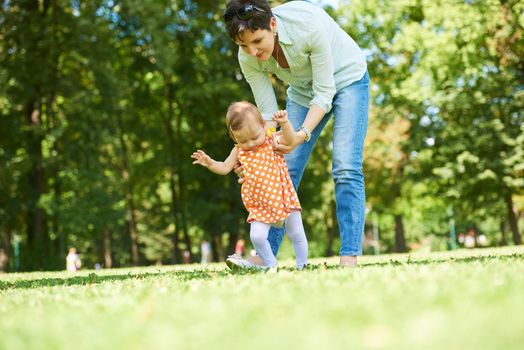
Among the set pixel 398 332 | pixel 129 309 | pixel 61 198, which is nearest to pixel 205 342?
pixel 398 332

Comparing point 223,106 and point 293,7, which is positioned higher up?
point 223,106

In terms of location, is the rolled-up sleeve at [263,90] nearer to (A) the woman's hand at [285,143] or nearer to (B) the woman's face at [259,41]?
(A) the woman's hand at [285,143]

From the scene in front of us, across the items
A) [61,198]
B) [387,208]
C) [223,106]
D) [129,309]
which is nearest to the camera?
[129,309]

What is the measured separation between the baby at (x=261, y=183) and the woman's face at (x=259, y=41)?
0.51m

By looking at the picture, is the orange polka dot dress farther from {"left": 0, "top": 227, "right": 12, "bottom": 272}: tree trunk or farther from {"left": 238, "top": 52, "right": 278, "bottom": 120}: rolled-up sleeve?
{"left": 0, "top": 227, "right": 12, "bottom": 272}: tree trunk

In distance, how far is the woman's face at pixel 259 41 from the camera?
205 inches

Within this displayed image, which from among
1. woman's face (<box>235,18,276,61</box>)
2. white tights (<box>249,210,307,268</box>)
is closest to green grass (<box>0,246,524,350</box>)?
white tights (<box>249,210,307,268</box>)

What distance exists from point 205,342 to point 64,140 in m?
21.9

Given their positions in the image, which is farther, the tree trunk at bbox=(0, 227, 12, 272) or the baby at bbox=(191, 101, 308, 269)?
the tree trunk at bbox=(0, 227, 12, 272)

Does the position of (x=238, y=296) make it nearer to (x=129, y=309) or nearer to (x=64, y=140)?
(x=129, y=309)

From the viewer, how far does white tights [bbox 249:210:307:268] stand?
571cm

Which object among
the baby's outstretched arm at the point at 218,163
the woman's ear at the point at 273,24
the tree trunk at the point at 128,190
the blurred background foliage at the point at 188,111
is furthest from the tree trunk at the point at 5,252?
the woman's ear at the point at 273,24

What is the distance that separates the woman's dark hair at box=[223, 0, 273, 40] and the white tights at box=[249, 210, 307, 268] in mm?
1672

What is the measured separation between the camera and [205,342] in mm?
2291
